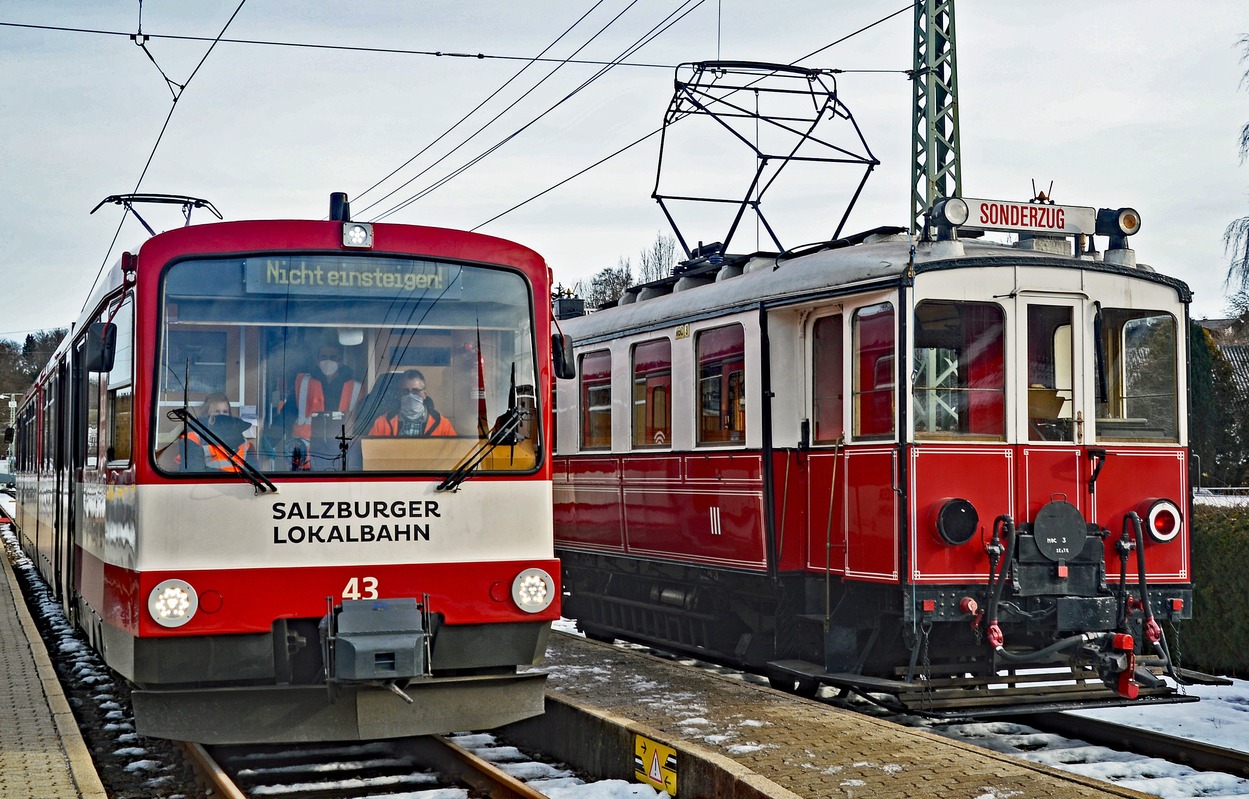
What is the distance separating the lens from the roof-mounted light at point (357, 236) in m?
7.72

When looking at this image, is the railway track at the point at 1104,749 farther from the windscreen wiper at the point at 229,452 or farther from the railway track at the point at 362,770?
the windscreen wiper at the point at 229,452

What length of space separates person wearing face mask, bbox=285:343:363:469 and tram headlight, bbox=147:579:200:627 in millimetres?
823

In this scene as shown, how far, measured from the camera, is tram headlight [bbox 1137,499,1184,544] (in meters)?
10.2

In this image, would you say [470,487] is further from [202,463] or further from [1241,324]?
[1241,324]

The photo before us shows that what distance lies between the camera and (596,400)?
1453 centimetres

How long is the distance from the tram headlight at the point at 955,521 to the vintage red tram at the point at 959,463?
0.6 inches

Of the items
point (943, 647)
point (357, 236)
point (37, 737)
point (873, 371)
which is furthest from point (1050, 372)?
point (37, 737)

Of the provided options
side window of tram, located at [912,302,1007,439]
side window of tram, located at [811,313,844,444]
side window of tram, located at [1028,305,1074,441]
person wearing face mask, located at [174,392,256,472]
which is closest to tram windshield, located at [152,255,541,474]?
person wearing face mask, located at [174,392,256,472]

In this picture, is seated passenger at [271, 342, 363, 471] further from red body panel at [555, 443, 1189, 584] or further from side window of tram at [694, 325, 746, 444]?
side window of tram at [694, 325, 746, 444]

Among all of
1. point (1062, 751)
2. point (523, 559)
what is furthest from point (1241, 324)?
point (523, 559)

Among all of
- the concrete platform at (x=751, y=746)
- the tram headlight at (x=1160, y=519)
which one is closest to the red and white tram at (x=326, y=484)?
the concrete platform at (x=751, y=746)

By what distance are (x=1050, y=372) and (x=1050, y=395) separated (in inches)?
6.9

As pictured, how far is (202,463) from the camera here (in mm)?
7379

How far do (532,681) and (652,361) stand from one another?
18.7 feet
